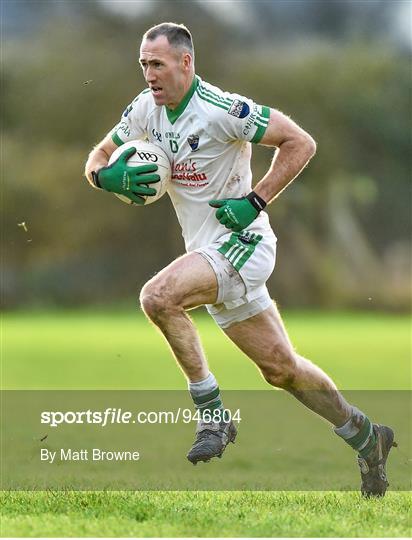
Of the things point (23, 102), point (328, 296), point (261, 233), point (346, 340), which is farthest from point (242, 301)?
point (23, 102)

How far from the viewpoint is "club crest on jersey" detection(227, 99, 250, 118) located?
20.5 ft

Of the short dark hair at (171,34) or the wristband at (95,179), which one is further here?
the wristband at (95,179)

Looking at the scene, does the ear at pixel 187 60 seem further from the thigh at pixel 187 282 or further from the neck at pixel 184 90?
the thigh at pixel 187 282

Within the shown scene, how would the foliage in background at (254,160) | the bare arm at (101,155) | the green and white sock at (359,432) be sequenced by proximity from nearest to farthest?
the bare arm at (101,155)
the green and white sock at (359,432)
the foliage in background at (254,160)

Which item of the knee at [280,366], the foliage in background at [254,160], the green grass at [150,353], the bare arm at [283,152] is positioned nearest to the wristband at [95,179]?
the bare arm at [283,152]

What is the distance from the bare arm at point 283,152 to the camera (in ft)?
20.7

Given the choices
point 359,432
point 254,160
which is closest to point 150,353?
point 254,160

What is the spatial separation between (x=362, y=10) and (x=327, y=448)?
3245 centimetres

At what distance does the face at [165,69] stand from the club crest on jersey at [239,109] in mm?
274

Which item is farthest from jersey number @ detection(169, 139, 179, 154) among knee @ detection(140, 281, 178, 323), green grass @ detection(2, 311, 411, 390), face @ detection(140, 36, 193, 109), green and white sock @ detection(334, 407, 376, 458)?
green grass @ detection(2, 311, 411, 390)

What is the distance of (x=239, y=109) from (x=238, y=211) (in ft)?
1.84

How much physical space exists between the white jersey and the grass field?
152cm

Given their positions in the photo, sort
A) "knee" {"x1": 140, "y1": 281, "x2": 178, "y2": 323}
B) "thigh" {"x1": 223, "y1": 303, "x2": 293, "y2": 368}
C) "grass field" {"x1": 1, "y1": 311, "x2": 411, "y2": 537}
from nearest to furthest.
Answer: "grass field" {"x1": 1, "y1": 311, "x2": 411, "y2": 537}
"knee" {"x1": 140, "y1": 281, "x2": 178, "y2": 323}
"thigh" {"x1": 223, "y1": 303, "x2": 293, "y2": 368}

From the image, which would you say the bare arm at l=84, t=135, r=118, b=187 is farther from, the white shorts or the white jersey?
the white shorts
